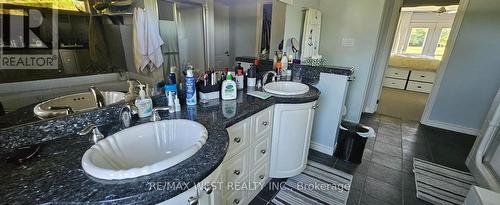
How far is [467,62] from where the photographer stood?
2742mm

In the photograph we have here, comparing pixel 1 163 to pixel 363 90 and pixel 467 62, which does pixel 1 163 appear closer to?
pixel 363 90

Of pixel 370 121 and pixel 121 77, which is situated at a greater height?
pixel 121 77

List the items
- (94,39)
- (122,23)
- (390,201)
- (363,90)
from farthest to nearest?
1. (363,90)
2. (390,201)
3. (122,23)
4. (94,39)

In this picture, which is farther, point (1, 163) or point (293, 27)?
point (293, 27)

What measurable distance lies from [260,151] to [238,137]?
1.17ft

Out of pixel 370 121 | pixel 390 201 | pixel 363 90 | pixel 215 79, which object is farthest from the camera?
pixel 370 121

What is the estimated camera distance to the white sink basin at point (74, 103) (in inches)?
31.1

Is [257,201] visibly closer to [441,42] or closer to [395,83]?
[395,83]

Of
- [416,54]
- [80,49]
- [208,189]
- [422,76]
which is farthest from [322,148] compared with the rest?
[416,54]

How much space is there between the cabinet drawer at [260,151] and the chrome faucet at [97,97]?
34.7 inches

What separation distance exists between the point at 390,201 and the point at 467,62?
2545mm

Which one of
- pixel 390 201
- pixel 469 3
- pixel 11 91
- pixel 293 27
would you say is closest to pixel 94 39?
pixel 11 91

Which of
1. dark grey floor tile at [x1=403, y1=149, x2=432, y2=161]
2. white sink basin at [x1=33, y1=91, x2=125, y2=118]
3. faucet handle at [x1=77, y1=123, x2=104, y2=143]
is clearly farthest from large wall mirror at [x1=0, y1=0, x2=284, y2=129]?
dark grey floor tile at [x1=403, y1=149, x2=432, y2=161]

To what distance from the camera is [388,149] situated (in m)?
2.42
